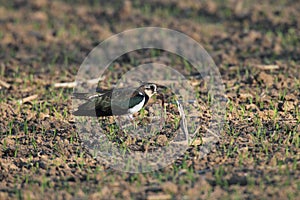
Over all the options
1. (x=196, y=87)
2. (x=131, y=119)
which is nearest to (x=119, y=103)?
(x=131, y=119)

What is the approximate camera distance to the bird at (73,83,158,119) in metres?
5.85

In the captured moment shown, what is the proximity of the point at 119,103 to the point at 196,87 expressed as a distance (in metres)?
1.76

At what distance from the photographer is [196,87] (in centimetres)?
742

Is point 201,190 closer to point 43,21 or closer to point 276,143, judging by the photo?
point 276,143

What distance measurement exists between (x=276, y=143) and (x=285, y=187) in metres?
0.95

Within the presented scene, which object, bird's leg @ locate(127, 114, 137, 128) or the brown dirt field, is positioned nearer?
the brown dirt field

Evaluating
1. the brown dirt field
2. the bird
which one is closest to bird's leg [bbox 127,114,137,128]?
the bird

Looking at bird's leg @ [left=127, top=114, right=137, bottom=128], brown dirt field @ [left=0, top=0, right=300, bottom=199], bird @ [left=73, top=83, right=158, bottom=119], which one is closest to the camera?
brown dirt field @ [left=0, top=0, right=300, bottom=199]

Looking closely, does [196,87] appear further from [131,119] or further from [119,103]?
[119,103]

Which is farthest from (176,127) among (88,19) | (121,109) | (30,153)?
(88,19)

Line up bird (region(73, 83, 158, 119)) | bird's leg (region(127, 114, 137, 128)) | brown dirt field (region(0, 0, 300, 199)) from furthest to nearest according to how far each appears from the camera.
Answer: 1. bird's leg (region(127, 114, 137, 128))
2. bird (region(73, 83, 158, 119))
3. brown dirt field (region(0, 0, 300, 199))

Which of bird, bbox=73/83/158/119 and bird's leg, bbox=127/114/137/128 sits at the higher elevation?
bird, bbox=73/83/158/119

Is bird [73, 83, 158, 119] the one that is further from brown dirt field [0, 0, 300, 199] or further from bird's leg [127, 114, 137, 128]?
brown dirt field [0, 0, 300, 199]

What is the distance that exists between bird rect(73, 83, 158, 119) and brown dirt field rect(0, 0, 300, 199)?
14.0 inches
